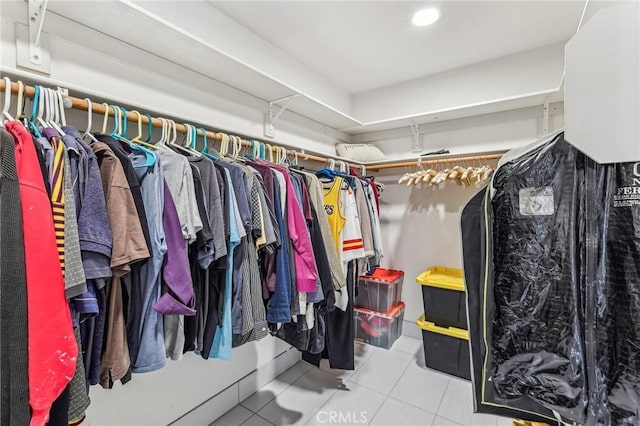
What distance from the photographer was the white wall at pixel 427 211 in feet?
7.59

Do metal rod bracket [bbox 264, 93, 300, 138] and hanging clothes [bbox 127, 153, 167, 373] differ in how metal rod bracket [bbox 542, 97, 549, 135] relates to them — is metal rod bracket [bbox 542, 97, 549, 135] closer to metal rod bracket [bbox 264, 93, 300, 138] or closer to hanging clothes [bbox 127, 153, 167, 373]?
metal rod bracket [bbox 264, 93, 300, 138]

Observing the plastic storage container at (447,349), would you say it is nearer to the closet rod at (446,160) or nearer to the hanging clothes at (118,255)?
the closet rod at (446,160)

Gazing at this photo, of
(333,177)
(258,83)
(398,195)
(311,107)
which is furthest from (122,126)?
(398,195)

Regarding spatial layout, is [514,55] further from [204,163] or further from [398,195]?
[204,163]

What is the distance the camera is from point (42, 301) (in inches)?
25.7

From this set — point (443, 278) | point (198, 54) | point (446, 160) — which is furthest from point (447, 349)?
point (198, 54)

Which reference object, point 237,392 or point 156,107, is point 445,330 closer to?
point 237,392

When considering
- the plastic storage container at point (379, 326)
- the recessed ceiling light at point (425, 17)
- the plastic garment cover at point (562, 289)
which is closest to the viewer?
the plastic garment cover at point (562, 289)

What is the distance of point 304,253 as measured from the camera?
1298 mm

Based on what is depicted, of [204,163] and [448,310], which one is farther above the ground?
[204,163]

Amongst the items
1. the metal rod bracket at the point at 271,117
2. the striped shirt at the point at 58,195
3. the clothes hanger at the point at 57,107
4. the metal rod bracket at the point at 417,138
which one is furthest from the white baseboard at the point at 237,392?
the metal rod bracket at the point at 417,138

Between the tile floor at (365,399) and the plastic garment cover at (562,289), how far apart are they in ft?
3.58

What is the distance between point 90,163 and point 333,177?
4.23 ft

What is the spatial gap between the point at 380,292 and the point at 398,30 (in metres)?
2.05
